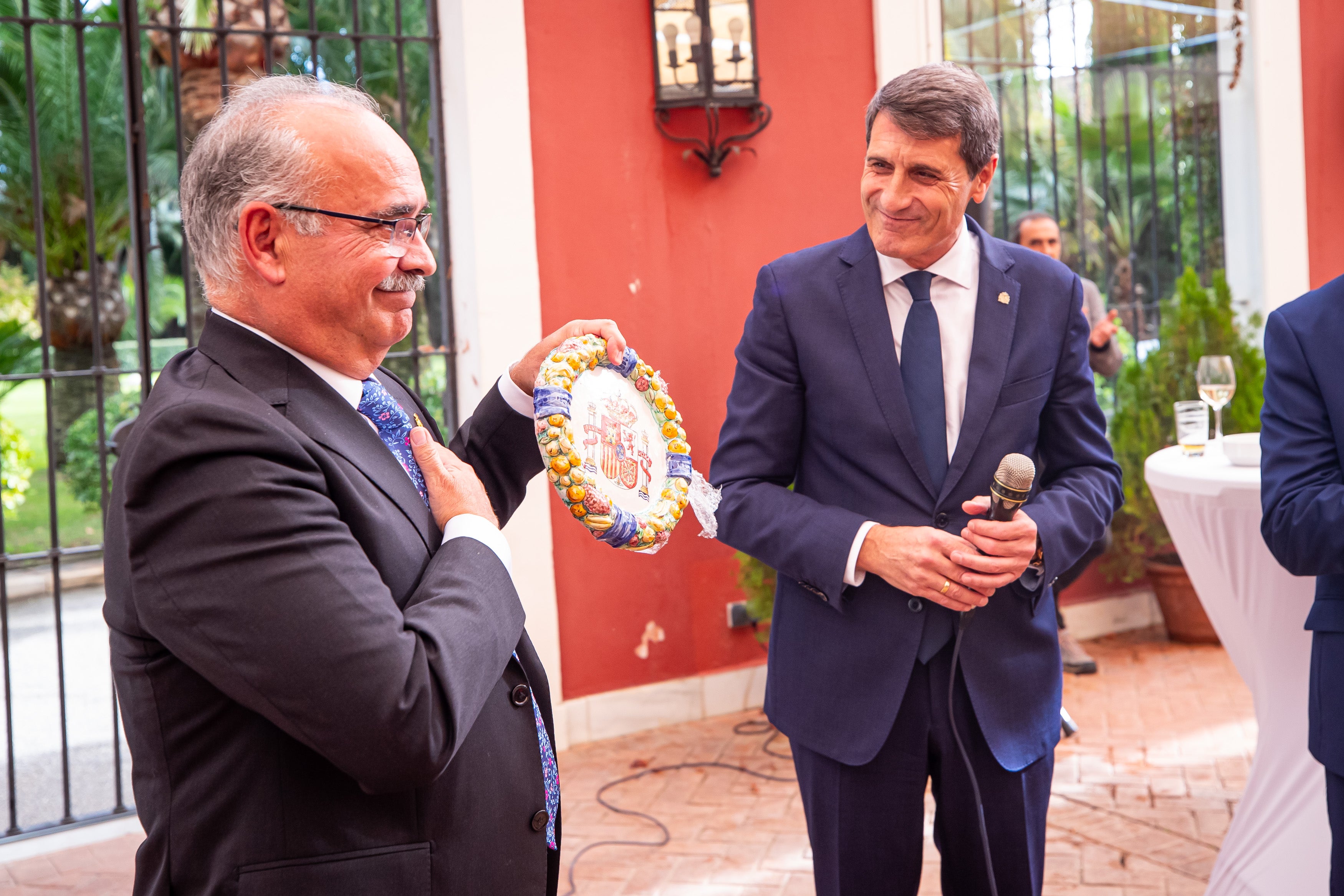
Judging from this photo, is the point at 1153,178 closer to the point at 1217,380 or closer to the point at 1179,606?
the point at 1179,606

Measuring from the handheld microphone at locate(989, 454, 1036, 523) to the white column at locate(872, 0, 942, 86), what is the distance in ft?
12.0

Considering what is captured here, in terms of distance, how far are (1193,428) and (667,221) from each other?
2.35 m

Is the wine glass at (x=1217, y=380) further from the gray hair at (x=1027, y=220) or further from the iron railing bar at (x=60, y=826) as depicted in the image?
the iron railing bar at (x=60, y=826)

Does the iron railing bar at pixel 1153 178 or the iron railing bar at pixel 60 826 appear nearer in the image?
the iron railing bar at pixel 60 826

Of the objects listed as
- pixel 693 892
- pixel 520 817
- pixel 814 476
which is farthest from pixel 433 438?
pixel 693 892

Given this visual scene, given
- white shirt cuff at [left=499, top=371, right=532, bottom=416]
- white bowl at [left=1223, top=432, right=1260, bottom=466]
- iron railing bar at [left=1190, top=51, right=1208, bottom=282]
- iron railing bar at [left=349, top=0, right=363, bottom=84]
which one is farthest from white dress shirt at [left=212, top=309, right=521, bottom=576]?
iron railing bar at [left=1190, top=51, right=1208, bottom=282]

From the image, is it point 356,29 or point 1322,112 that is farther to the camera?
point 1322,112

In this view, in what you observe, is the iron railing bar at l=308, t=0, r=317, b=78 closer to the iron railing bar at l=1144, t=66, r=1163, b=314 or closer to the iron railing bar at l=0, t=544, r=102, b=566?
the iron railing bar at l=0, t=544, r=102, b=566

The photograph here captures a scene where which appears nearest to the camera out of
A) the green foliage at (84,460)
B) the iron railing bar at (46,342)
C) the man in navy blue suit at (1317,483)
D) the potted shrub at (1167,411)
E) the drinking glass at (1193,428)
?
the man in navy blue suit at (1317,483)

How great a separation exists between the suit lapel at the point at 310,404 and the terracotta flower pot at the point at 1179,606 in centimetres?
520

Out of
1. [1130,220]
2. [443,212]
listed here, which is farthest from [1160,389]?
[443,212]

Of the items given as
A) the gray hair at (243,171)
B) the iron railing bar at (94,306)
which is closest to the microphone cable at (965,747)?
the gray hair at (243,171)

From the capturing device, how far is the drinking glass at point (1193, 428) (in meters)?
3.03

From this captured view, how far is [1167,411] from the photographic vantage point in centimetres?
572
